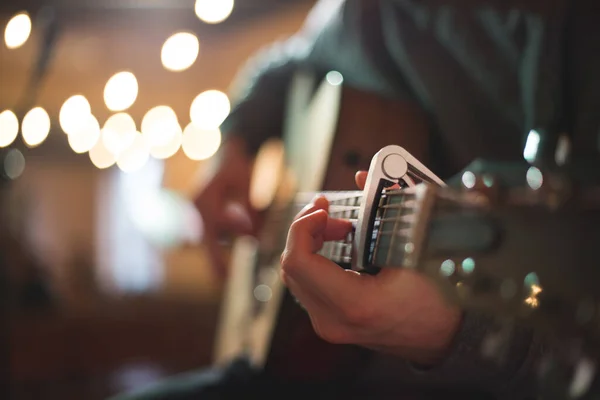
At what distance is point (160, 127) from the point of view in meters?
2.54

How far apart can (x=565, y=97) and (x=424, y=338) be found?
264 mm

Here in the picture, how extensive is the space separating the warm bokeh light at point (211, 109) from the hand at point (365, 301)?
1.88 metres

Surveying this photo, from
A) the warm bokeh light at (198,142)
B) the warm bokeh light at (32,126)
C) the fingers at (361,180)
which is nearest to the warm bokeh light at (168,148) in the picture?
the warm bokeh light at (198,142)

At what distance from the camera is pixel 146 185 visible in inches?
154

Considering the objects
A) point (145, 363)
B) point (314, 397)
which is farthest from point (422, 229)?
point (145, 363)

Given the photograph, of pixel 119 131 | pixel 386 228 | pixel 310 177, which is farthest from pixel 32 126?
pixel 386 228

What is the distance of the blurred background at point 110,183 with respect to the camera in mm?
1839

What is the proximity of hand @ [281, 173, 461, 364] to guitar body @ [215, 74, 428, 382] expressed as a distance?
10cm

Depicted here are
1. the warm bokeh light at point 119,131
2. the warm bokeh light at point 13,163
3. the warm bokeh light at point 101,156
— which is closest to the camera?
the warm bokeh light at point 13,163

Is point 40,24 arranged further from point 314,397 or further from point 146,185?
point 146,185

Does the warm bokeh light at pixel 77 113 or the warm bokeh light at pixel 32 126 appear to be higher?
the warm bokeh light at pixel 77 113

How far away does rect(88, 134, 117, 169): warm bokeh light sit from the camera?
311 centimetres

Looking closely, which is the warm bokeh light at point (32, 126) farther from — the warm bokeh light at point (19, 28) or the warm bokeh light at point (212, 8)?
the warm bokeh light at point (212, 8)

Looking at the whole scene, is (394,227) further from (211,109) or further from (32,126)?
(211,109)
